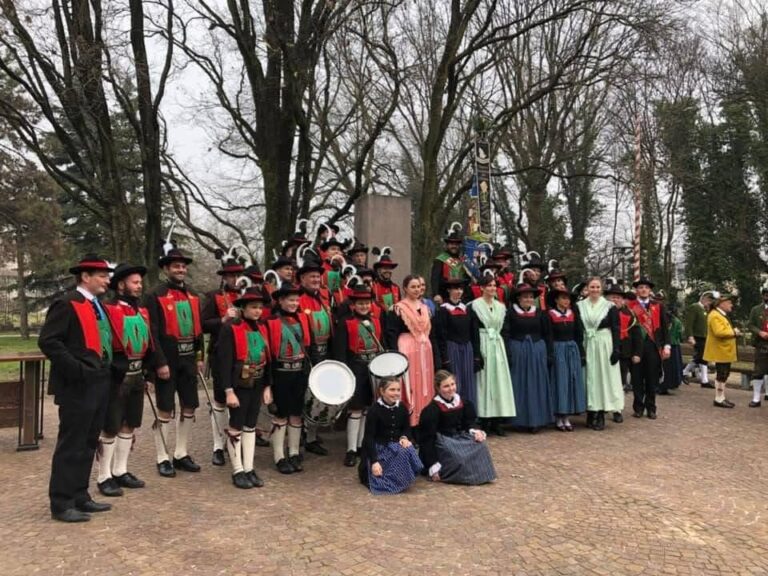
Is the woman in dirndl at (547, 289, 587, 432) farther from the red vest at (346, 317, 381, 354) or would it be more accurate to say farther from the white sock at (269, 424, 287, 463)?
the white sock at (269, 424, 287, 463)

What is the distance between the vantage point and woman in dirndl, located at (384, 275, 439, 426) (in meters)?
6.80

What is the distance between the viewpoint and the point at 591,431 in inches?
317

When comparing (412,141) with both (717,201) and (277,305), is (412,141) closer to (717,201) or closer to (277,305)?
(717,201)

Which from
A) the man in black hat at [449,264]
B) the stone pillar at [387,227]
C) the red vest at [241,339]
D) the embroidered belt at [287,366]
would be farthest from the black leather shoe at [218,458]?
the stone pillar at [387,227]

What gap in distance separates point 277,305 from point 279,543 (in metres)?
2.61

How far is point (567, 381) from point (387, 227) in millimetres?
5034

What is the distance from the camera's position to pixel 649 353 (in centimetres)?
893

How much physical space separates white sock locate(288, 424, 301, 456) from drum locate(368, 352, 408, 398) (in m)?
0.97

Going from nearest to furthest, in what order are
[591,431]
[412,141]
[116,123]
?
1. [591,431]
2. [116,123]
3. [412,141]

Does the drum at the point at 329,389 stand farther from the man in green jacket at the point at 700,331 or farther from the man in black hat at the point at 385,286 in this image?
the man in green jacket at the point at 700,331

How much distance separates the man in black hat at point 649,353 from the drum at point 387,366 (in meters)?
4.57

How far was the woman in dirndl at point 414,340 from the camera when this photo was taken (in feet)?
22.3

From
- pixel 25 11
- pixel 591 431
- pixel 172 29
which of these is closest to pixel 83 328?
pixel 591 431

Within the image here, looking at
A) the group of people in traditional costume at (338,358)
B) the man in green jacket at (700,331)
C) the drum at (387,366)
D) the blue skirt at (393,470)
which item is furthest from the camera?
the man in green jacket at (700,331)
